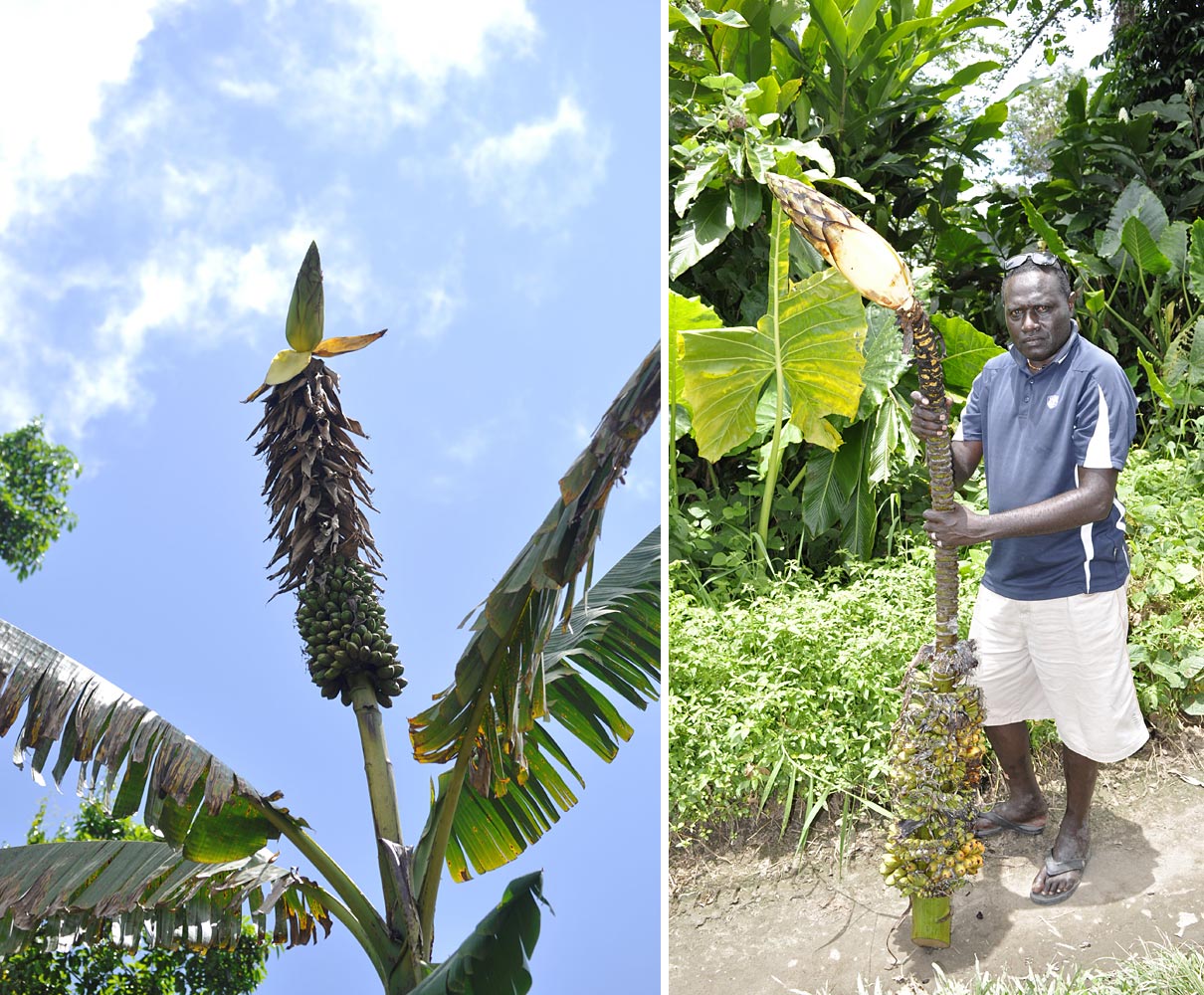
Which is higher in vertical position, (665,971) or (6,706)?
(6,706)

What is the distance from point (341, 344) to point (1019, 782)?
2.14 metres

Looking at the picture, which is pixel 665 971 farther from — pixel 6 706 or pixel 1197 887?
pixel 6 706

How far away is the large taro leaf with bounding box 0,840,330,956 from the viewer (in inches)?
102

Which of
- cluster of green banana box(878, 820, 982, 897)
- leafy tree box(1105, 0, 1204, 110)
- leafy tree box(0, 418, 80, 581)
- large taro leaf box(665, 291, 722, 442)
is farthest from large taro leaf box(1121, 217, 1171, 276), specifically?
leafy tree box(0, 418, 80, 581)

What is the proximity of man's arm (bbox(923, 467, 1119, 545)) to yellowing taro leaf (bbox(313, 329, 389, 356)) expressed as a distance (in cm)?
143

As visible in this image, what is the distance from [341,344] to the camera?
2793 millimetres

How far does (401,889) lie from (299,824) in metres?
0.29

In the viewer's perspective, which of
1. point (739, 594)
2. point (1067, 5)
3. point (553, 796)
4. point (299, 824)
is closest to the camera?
point (299, 824)

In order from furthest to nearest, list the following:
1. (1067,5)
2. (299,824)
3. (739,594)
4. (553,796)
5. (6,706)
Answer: (1067,5) → (739,594) → (553,796) → (299,824) → (6,706)

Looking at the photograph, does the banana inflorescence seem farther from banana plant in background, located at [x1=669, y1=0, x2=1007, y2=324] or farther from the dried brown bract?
banana plant in background, located at [x1=669, y1=0, x2=1007, y2=324]

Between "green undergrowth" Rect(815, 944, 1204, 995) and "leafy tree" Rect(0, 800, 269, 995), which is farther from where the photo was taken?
"leafy tree" Rect(0, 800, 269, 995)

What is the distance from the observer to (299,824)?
8.75 ft

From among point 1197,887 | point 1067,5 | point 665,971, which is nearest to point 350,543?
point 665,971

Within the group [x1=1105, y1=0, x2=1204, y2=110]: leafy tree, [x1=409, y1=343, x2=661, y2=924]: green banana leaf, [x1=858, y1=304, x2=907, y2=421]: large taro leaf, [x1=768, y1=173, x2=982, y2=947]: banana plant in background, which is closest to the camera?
[x1=409, y1=343, x2=661, y2=924]: green banana leaf
